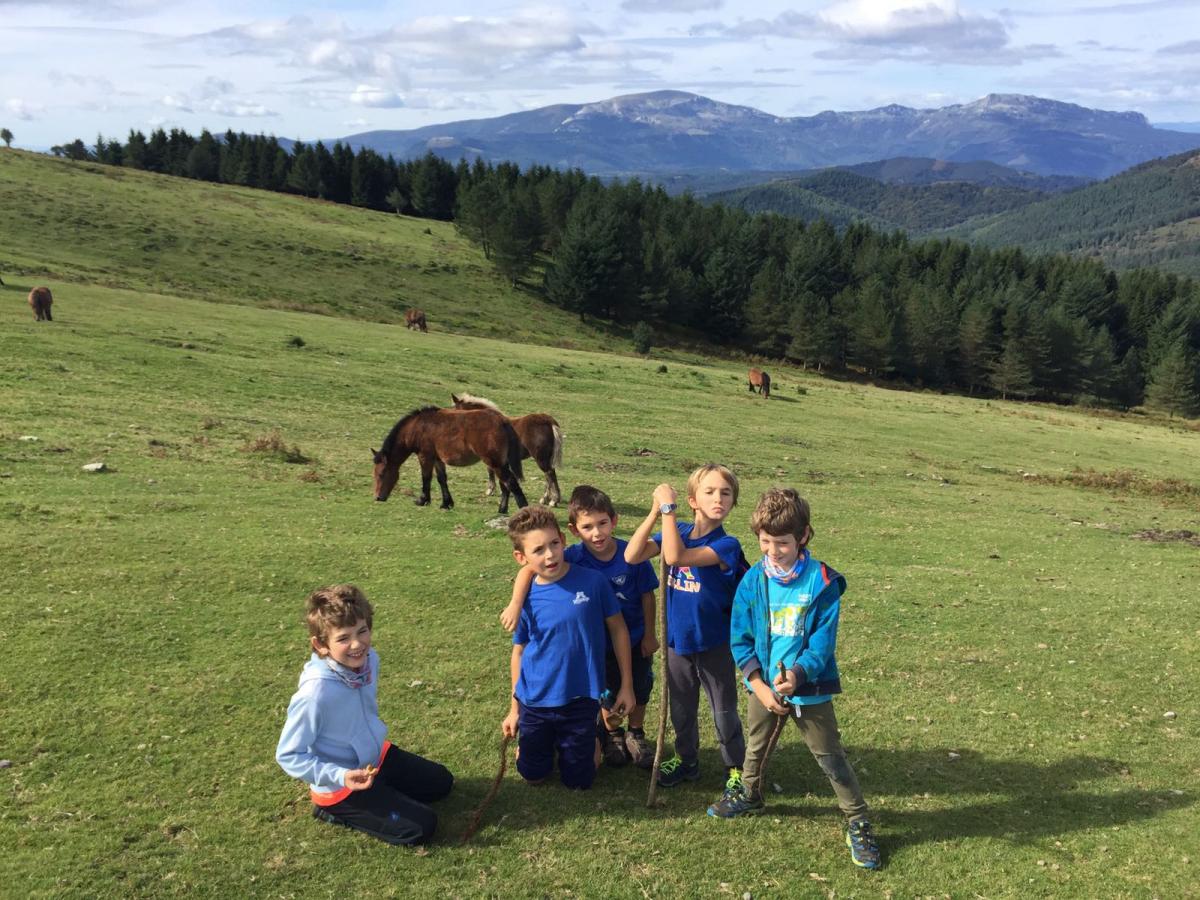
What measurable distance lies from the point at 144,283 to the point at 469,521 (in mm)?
41638

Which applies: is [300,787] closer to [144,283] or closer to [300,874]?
[300,874]

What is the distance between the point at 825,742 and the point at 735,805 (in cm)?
101

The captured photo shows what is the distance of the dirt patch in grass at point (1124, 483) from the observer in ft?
78.7

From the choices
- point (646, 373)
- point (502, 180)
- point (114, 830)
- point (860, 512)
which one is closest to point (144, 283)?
point (646, 373)

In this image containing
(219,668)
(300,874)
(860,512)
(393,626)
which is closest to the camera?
(300,874)

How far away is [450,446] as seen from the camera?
557 inches

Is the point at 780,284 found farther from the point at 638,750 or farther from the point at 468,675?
the point at 638,750

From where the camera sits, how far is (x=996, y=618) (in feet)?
35.6

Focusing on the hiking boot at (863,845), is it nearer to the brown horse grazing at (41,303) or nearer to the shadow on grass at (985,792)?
the shadow on grass at (985,792)

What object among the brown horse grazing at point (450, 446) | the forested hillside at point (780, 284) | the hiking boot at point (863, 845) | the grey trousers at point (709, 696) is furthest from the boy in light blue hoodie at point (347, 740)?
the forested hillside at point (780, 284)

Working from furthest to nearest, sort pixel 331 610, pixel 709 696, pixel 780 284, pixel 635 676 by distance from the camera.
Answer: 1. pixel 780 284
2. pixel 635 676
3. pixel 709 696
4. pixel 331 610

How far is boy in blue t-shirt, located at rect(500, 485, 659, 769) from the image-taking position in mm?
5961

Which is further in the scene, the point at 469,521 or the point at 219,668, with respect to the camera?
the point at 469,521

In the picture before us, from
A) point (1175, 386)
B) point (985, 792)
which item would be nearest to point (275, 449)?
point (985, 792)
